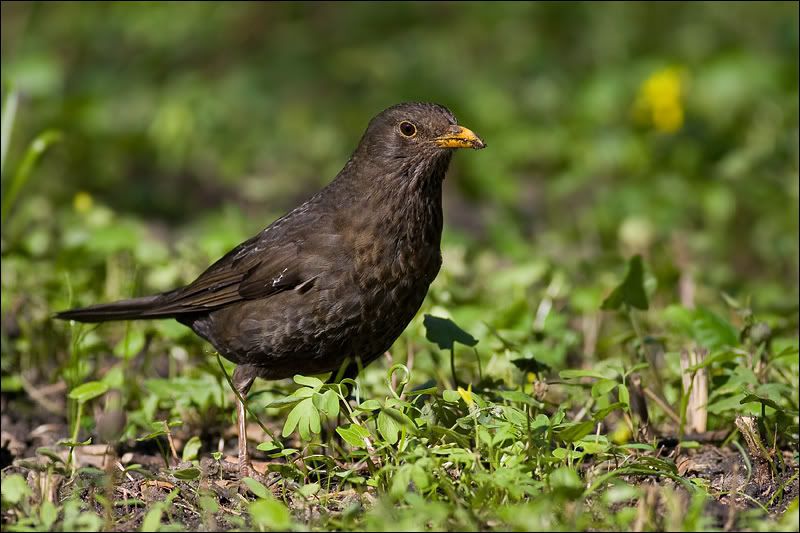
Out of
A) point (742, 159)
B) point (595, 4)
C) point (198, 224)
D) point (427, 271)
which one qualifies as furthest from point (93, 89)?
point (427, 271)

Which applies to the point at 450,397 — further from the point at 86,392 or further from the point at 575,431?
the point at 86,392

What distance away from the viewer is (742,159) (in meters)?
7.61

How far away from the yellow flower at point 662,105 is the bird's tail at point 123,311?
186 inches

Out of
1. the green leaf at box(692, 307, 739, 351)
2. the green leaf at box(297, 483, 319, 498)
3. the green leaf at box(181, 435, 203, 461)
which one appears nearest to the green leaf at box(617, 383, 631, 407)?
the green leaf at box(692, 307, 739, 351)

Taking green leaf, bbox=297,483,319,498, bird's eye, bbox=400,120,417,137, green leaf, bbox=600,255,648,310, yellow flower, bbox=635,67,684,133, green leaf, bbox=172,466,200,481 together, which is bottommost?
green leaf, bbox=297,483,319,498

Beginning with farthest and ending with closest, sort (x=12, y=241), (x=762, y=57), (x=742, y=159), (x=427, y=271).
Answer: (x=762, y=57)
(x=742, y=159)
(x=12, y=241)
(x=427, y=271)

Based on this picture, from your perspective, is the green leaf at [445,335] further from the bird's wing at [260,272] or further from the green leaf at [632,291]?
the green leaf at [632,291]

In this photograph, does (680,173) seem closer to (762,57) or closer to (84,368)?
(762,57)

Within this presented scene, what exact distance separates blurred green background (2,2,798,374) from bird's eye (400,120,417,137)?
1051 mm

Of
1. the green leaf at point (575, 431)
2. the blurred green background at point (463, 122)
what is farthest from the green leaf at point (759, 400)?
the blurred green background at point (463, 122)

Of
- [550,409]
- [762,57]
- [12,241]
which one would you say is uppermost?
[762,57]

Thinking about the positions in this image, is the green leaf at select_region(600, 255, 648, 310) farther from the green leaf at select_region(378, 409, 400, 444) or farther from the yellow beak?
the green leaf at select_region(378, 409, 400, 444)

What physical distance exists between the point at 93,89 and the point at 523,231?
→ 485 cm

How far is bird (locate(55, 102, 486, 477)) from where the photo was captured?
5.01 metres
